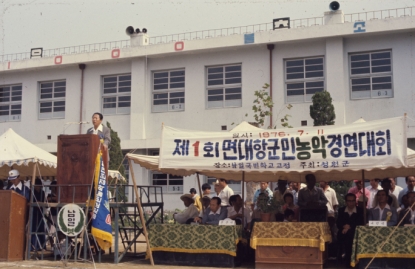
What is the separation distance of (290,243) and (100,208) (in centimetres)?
357

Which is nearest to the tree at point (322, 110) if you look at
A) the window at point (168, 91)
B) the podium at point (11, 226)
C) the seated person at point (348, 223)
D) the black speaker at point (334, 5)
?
the black speaker at point (334, 5)

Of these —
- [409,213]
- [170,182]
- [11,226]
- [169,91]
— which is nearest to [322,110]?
[169,91]

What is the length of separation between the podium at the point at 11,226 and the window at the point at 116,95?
535 inches

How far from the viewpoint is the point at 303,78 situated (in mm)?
22031

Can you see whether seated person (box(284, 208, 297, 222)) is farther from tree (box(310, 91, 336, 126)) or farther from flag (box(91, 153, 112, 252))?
tree (box(310, 91, 336, 126))

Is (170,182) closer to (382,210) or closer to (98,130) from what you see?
(98,130)

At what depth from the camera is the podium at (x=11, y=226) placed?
36.9 feet

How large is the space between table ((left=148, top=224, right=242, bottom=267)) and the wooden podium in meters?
1.62

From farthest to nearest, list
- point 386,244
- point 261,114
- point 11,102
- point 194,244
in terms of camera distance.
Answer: point 11,102, point 261,114, point 194,244, point 386,244

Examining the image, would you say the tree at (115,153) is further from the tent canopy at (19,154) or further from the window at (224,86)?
the tent canopy at (19,154)

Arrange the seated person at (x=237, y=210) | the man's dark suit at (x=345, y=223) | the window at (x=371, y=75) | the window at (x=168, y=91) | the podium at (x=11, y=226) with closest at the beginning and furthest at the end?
the man's dark suit at (x=345, y=223) → the podium at (x=11, y=226) → the seated person at (x=237, y=210) → the window at (x=371, y=75) → the window at (x=168, y=91)

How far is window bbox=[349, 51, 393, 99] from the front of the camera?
68.2 feet

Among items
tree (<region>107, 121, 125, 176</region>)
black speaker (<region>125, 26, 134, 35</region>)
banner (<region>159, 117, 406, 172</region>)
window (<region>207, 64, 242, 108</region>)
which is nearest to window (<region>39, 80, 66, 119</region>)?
black speaker (<region>125, 26, 134, 35</region>)

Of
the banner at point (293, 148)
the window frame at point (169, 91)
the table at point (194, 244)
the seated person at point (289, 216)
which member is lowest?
the table at point (194, 244)
